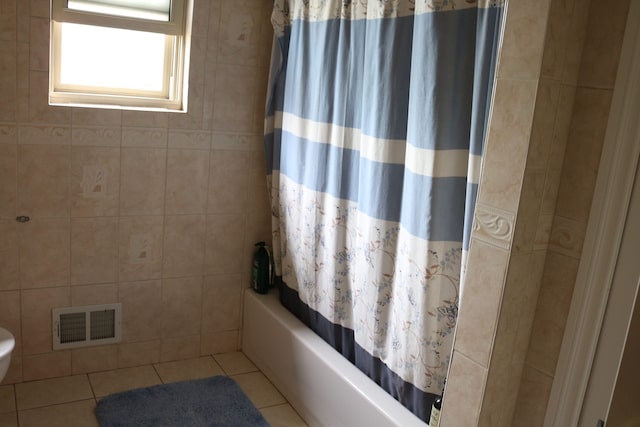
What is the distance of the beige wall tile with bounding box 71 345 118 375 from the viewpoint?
271cm

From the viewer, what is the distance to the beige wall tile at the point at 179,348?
2900 millimetres

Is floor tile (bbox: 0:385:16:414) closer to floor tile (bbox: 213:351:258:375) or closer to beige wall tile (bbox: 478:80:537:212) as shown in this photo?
floor tile (bbox: 213:351:258:375)

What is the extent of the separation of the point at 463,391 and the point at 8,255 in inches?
75.0

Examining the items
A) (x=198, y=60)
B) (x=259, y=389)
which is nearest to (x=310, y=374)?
(x=259, y=389)

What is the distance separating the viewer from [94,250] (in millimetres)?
2645

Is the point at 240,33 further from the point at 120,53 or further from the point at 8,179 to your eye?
the point at 8,179

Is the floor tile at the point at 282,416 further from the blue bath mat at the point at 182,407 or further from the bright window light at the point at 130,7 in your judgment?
the bright window light at the point at 130,7

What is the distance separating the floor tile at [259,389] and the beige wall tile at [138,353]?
397mm

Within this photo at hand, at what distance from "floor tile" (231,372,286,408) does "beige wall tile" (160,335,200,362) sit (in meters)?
0.27

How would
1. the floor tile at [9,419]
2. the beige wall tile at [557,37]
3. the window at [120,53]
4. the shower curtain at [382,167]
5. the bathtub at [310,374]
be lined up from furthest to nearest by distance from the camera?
1. the window at [120,53]
2. the floor tile at [9,419]
3. the bathtub at [310,374]
4. the shower curtain at [382,167]
5. the beige wall tile at [557,37]

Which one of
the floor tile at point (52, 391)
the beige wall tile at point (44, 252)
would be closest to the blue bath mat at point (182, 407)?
the floor tile at point (52, 391)

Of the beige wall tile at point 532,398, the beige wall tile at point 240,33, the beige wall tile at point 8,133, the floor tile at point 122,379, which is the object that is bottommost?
the floor tile at point 122,379

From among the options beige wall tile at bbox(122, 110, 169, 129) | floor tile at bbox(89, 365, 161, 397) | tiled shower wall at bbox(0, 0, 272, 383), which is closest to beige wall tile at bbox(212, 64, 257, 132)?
tiled shower wall at bbox(0, 0, 272, 383)

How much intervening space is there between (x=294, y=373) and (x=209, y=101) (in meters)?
1.26
